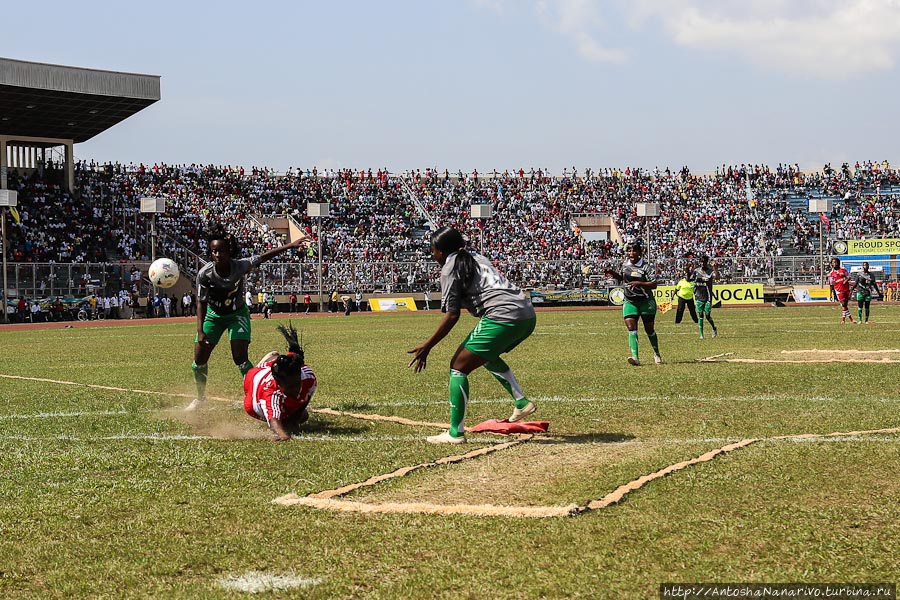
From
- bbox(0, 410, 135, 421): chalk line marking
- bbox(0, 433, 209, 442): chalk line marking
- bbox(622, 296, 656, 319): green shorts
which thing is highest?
bbox(622, 296, 656, 319): green shorts

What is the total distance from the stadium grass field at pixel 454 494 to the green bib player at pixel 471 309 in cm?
53

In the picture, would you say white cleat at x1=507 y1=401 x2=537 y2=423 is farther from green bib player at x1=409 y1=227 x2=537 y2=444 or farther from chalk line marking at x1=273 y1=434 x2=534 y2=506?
green bib player at x1=409 y1=227 x2=537 y2=444

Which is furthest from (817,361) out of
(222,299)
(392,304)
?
(392,304)

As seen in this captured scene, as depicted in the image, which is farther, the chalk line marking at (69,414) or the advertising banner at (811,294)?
the advertising banner at (811,294)

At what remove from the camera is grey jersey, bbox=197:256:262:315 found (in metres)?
12.0

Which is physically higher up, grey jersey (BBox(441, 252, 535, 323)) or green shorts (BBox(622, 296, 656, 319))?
grey jersey (BBox(441, 252, 535, 323))

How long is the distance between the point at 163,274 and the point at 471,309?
6.03 meters

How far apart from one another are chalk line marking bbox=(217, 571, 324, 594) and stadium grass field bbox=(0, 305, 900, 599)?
0.06 ft

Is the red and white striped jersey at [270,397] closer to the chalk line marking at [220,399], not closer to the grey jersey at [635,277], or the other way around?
the chalk line marking at [220,399]

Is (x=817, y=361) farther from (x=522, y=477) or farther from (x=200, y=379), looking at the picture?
(x=522, y=477)

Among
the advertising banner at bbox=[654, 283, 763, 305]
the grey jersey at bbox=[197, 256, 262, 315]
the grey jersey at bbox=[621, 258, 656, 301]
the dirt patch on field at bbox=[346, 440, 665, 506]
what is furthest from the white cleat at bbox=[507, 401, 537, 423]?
the advertising banner at bbox=[654, 283, 763, 305]

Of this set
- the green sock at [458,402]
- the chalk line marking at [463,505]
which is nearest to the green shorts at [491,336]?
the green sock at [458,402]

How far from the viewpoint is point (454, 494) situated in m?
6.74

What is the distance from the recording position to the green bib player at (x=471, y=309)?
9070mm
